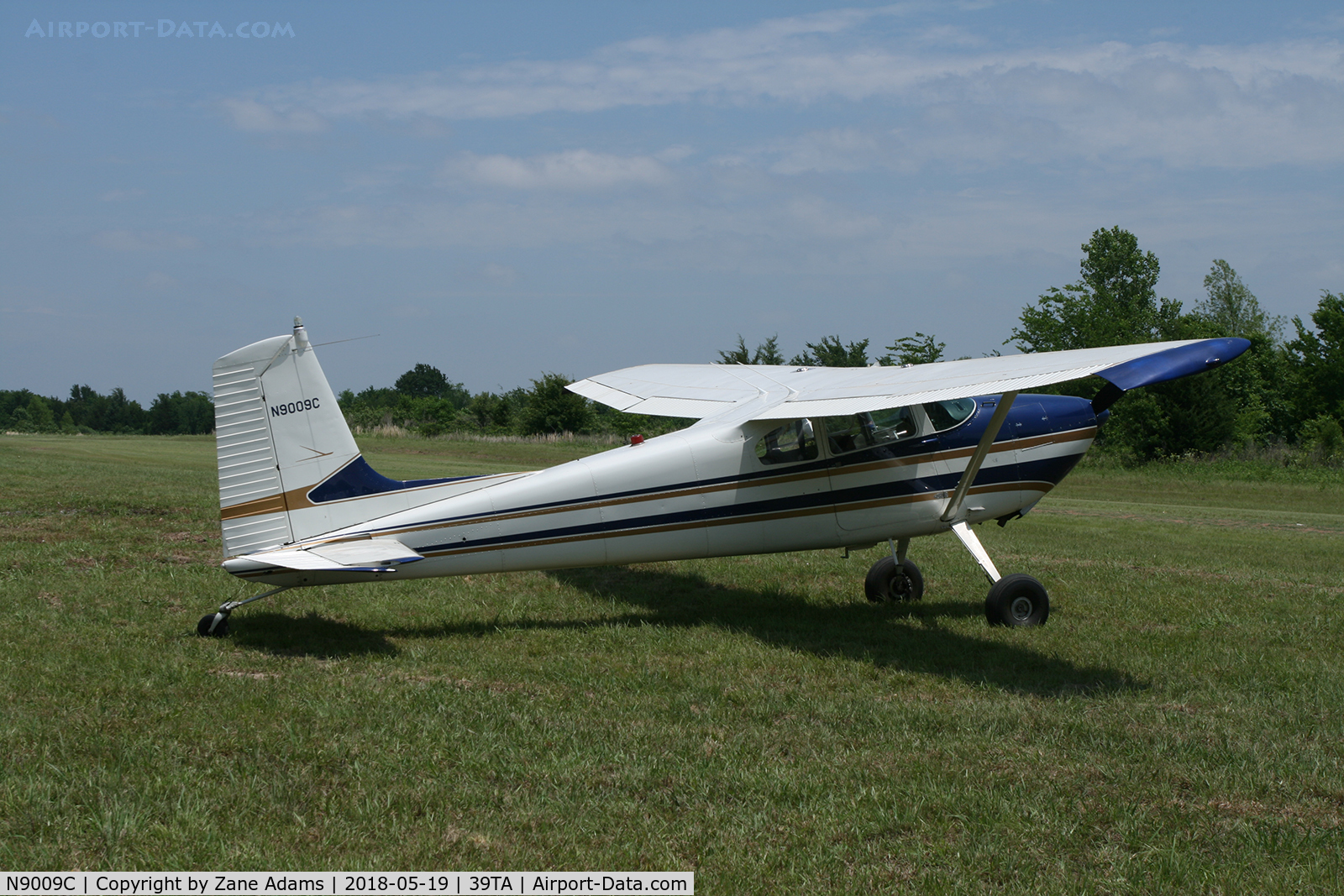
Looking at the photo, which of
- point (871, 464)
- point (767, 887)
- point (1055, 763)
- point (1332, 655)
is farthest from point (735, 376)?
point (767, 887)

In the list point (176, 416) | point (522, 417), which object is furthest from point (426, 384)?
point (522, 417)

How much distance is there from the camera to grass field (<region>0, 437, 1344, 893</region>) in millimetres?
4117

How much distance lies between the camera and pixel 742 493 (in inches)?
356

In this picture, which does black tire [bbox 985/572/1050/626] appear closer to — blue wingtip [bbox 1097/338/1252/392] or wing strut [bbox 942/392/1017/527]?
wing strut [bbox 942/392/1017/527]

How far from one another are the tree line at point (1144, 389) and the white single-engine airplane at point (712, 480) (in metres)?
5.56

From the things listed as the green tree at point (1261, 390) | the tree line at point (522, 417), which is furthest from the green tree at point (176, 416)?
the green tree at point (1261, 390)

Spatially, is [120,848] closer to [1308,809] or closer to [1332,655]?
[1308,809]

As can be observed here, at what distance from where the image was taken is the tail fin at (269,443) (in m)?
7.64

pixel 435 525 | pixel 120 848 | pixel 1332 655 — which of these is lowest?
pixel 1332 655

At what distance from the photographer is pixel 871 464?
927cm

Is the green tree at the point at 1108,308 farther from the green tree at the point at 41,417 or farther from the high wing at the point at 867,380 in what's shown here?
the green tree at the point at 41,417

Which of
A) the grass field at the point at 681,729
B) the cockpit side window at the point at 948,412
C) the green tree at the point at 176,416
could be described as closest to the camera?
the grass field at the point at 681,729

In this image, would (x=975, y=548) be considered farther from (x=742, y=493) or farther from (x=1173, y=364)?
(x=1173, y=364)

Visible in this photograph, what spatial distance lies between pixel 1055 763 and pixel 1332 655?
4427 millimetres
